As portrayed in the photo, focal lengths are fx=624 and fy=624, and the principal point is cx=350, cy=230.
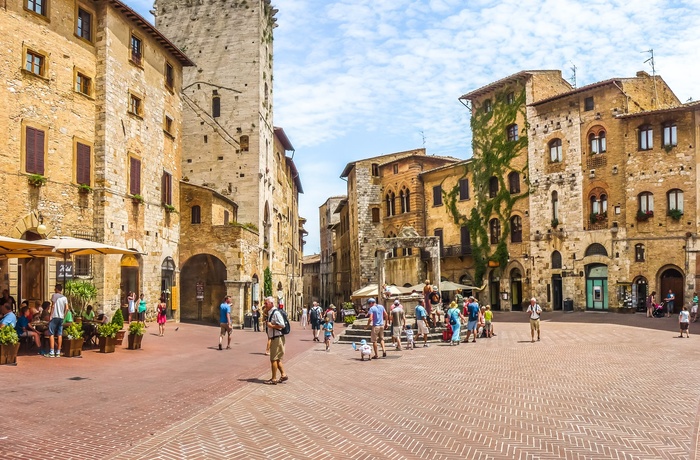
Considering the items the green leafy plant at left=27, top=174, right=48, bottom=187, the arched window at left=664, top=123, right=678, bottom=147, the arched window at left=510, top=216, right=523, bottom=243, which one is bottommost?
the arched window at left=510, top=216, right=523, bottom=243

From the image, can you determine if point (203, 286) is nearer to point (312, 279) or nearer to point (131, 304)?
point (131, 304)

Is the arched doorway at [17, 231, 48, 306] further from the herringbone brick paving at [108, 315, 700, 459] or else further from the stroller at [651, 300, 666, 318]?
the stroller at [651, 300, 666, 318]

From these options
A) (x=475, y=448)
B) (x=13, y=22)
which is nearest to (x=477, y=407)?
(x=475, y=448)

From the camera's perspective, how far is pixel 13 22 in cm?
2133

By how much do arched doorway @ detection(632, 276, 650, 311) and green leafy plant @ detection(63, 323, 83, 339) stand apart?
31076mm

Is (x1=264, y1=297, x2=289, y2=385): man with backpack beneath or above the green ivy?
beneath

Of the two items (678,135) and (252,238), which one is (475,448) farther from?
(678,135)

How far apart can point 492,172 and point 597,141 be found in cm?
807

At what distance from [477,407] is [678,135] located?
3070cm

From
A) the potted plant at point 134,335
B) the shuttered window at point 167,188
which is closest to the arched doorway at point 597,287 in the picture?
the shuttered window at point 167,188

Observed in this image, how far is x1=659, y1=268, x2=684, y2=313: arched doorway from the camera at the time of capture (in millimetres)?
34688

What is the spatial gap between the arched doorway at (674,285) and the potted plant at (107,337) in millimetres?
30219

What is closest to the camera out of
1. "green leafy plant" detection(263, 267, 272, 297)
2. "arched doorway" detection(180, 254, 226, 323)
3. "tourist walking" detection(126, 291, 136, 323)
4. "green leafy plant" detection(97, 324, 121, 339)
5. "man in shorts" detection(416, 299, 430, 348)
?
"green leafy plant" detection(97, 324, 121, 339)

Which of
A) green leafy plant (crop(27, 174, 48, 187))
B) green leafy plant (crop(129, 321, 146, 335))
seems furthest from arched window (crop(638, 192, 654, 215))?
green leafy plant (crop(27, 174, 48, 187))
